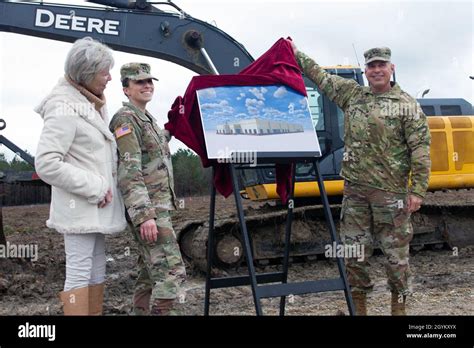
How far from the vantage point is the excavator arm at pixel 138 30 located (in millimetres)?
6770

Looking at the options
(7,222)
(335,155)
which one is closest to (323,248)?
(335,155)

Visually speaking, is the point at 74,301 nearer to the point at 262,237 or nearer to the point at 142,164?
the point at 142,164

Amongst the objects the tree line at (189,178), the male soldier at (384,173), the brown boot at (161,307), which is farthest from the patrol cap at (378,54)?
the tree line at (189,178)

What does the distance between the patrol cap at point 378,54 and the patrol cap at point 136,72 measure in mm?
1640

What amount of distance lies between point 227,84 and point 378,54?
1196mm

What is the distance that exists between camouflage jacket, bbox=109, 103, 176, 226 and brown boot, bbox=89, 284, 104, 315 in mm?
441

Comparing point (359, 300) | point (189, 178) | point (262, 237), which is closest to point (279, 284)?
point (359, 300)

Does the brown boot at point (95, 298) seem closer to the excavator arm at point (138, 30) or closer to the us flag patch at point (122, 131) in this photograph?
the us flag patch at point (122, 131)

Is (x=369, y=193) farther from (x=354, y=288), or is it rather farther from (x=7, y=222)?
(x=7, y=222)

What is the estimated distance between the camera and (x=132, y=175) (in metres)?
3.72

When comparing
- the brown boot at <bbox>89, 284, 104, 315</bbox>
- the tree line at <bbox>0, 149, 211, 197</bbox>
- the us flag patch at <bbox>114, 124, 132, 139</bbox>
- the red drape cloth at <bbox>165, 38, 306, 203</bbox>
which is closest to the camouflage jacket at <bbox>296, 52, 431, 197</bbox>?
the red drape cloth at <bbox>165, 38, 306, 203</bbox>

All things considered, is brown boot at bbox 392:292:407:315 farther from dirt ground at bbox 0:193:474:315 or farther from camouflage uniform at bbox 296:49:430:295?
dirt ground at bbox 0:193:474:315

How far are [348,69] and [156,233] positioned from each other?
5.02 m

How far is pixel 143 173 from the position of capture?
391 centimetres
